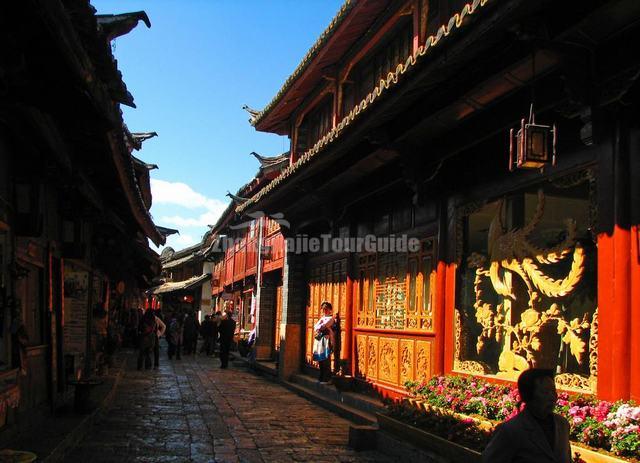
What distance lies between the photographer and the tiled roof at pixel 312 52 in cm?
1263

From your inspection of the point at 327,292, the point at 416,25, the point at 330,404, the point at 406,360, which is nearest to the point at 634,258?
the point at 406,360

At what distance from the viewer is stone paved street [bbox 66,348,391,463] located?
8125 mm

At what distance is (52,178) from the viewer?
29.2ft

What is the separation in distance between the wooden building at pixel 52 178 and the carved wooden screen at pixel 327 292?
419 centimetres

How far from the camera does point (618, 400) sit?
5668 millimetres

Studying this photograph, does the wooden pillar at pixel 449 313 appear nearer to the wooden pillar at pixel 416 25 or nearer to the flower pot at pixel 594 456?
the flower pot at pixel 594 456

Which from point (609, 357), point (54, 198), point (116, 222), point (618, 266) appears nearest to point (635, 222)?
point (618, 266)

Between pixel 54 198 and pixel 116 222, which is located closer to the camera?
pixel 54 198

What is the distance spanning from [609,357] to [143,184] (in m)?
16.9

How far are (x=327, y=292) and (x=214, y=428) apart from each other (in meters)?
5.34

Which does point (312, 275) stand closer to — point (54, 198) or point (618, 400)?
point (54, 198)

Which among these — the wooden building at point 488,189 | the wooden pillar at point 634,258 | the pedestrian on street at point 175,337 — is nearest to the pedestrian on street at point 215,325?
the pedestrian on street at point 175,337

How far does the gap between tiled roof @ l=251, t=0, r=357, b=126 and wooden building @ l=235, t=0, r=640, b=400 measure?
0.20 ft

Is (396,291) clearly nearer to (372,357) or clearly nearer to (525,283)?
(372,357)
